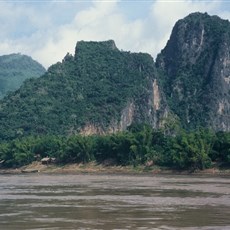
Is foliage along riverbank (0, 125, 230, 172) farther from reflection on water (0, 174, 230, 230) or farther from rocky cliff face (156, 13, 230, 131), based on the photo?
rocky cliff face (156, 13, 230, 131)

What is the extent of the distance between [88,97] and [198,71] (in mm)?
31670

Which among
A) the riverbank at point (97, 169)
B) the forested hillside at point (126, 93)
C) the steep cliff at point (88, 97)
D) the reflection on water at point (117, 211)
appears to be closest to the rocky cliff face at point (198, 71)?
the forested hillside at point (126, 93)

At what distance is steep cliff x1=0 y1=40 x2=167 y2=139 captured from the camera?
122 metres

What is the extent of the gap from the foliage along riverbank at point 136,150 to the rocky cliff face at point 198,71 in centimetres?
4438

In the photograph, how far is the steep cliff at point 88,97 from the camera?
122 meters

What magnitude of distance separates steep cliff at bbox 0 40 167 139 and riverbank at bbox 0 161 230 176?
30.9 metres

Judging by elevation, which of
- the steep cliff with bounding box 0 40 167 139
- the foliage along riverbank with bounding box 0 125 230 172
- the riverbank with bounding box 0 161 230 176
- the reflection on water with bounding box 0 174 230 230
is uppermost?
the steep cliff with bounding box 0 40 167 139

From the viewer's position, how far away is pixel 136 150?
80375mm

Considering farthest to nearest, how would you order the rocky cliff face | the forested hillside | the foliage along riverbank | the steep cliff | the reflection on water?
the rocky cliff face, the steep cliff, the forested hillside, the foliage along riverbank, the reflection on water

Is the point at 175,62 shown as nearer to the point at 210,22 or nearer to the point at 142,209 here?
the point at 210,22

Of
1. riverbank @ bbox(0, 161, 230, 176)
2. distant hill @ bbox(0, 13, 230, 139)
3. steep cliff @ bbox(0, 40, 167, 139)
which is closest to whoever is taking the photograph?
riverbank @ bbox(0, 161, 230, 176)

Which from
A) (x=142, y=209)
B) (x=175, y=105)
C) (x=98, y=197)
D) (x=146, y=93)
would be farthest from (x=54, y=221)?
(x=175, y=105)

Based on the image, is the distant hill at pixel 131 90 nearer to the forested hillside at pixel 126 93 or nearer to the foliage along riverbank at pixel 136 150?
the forested hillside at pixel 126 93

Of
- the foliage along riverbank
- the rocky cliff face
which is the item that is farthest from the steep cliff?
the foliage along riverbank
